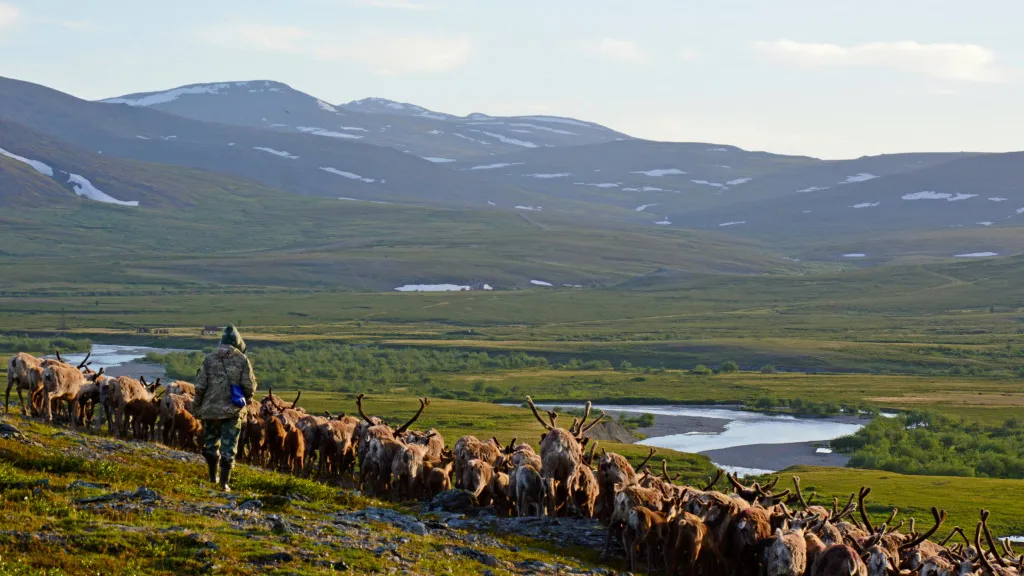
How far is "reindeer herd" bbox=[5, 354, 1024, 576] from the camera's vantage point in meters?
19.3

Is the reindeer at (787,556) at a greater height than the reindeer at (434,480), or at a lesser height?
greater

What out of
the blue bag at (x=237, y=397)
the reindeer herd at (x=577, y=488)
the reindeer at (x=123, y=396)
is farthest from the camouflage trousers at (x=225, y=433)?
the reindeer at (x=123, y=396)

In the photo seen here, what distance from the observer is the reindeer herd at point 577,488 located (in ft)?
63.2

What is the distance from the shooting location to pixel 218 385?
19.3 metres

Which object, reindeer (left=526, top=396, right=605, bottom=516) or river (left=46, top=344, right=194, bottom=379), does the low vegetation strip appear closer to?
reindeer (left=526, top=396, right=605, bottom=516)

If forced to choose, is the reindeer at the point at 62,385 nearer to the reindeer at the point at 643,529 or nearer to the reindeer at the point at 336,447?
the reindeer at the point at 336,447

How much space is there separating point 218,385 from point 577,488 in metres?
8.51

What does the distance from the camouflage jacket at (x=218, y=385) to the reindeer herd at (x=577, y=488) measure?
958 mm

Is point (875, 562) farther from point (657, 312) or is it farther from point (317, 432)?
point (657, 312)


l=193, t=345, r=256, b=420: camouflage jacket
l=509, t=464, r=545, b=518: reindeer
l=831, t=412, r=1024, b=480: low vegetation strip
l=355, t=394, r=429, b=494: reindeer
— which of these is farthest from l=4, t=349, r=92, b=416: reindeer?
l=831, t=412, r=1024, b=480: low vegetation strip

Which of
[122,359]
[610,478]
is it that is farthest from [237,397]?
[122,359]

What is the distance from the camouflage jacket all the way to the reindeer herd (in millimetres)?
958

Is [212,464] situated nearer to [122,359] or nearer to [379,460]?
[379,460]

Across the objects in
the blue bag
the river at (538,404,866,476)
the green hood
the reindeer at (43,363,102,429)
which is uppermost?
the green hood
